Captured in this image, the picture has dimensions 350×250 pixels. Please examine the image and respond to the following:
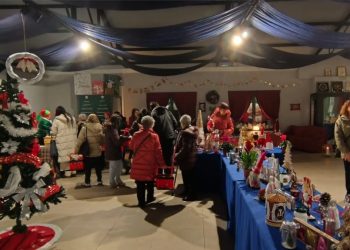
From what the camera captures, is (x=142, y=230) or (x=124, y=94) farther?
(x=124, y=94)

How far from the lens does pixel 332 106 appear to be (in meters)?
8.97

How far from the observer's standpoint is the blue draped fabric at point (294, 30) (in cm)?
365

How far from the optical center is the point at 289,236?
1472mm

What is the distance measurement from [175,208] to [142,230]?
30.4 inches

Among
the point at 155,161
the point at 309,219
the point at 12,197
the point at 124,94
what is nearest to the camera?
the point at 309,219

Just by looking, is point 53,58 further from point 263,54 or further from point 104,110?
point 263,54

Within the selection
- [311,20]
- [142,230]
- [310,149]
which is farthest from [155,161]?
[310,149]

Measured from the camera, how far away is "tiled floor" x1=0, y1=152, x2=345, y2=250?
304 centimetres

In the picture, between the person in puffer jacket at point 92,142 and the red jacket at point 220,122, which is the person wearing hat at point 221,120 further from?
the person in puffer jacket at point 92,142

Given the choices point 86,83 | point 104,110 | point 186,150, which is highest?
point 86,83

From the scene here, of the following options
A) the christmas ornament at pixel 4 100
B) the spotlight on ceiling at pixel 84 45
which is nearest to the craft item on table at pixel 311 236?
the christmas ornament at pixel 4 100

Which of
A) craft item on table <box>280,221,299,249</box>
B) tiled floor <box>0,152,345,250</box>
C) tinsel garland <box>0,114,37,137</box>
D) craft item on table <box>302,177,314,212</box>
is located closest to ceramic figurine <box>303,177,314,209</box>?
craft item on table <box>302,177,314,212</box>

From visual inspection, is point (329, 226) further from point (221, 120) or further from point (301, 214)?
point (221, 120)

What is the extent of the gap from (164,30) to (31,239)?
279 centimetres
